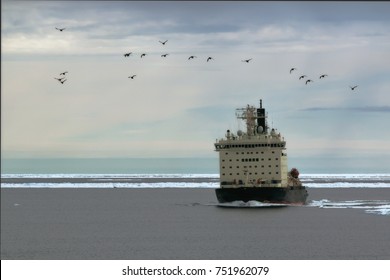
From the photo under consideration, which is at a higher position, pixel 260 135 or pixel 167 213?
pixel 260 135

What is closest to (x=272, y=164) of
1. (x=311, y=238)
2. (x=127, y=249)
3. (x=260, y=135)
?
(x=260, y=135)

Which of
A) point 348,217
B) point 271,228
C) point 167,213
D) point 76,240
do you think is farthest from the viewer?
point 167,213

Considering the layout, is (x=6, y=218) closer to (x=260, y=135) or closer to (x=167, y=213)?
(x=167, y=213)

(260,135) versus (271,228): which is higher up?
(260,135)

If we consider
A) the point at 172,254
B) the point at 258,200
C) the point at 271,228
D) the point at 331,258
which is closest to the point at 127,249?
the point at 172,254

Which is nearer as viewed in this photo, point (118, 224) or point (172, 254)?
point (172, 254)

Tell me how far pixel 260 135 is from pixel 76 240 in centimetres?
2806

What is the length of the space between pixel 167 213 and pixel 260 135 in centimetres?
958

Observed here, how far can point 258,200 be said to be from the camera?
67.8 meters

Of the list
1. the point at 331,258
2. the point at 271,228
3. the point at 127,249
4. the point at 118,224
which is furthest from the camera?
the point at 118,224

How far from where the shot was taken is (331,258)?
118 ft

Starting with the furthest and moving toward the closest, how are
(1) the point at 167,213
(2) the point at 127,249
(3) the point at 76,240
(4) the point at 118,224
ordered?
(1) the point at 167,213 → (4) the point at 118,224 → (3) the point at 76,240 → (2) the point at 127,249
